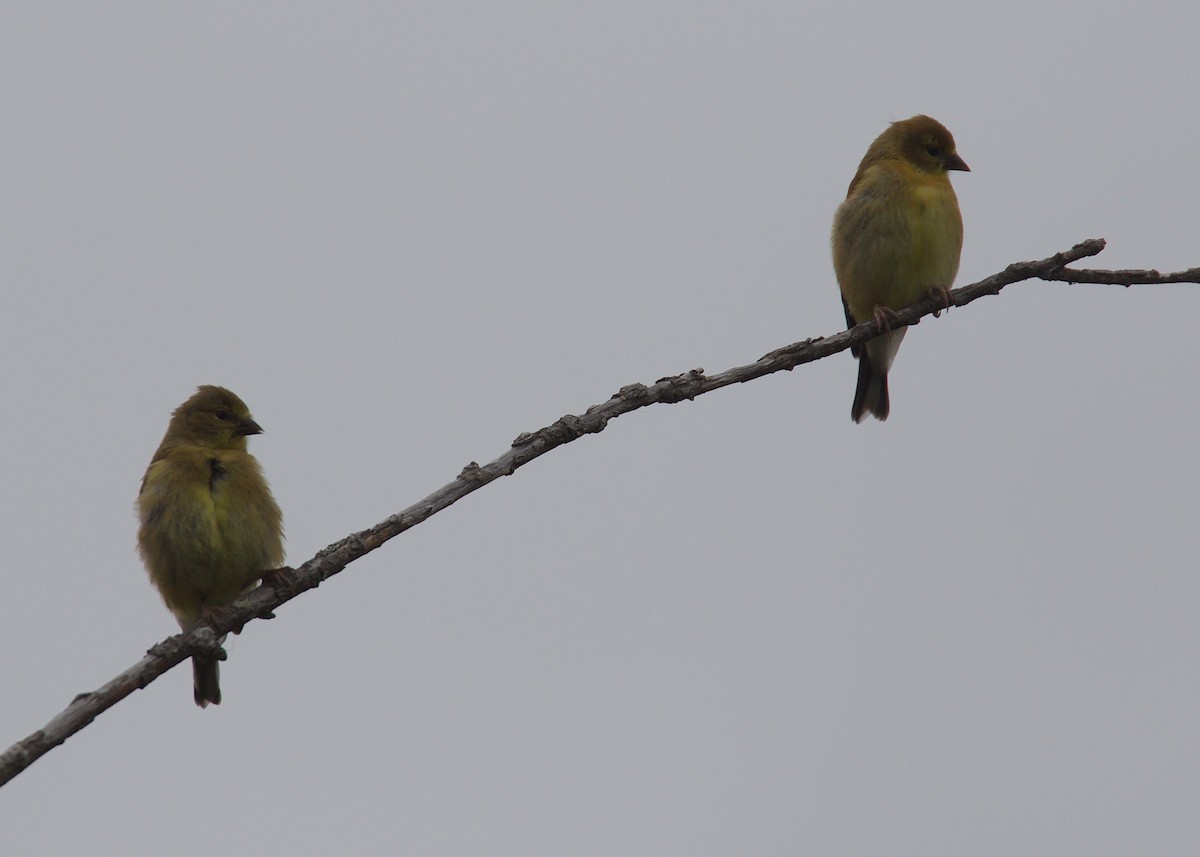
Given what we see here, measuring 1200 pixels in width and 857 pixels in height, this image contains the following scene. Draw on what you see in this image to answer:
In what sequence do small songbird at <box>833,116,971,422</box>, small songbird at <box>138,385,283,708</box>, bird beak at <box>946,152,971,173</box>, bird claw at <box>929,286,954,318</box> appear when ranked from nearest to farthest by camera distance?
small songbird at <box>138,385,283,708</box> < bird claw at <box>929,286,954,318</box> < small songbird at <box>833,116,971,422</box> < bird beak at <box>946,152,971,173</box>

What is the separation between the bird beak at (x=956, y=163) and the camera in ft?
22.7

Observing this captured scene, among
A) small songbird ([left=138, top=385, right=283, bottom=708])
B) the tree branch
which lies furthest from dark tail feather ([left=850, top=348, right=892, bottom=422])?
small songbird ([left=138, top=385, right=283, bottom=708])

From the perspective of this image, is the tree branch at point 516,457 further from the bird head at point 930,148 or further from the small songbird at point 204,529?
the bird head at point 930,148

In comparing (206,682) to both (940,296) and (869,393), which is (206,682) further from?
(869,393)

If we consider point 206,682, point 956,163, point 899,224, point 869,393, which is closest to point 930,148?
point 956,163

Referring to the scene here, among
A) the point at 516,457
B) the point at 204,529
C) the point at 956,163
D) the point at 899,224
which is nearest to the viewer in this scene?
the point at 516,457

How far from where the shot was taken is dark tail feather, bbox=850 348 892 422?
7391mm

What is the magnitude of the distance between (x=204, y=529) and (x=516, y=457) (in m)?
2.01

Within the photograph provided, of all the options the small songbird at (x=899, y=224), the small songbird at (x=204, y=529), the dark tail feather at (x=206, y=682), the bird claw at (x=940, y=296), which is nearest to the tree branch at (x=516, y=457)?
the small songbird at (x=204, y=529)

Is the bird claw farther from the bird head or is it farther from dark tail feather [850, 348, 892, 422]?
dark tail feather [850, 348, 892, 422]

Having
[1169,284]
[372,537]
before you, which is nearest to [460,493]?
[372,537]

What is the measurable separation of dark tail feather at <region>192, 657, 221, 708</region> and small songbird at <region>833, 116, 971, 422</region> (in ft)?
11.5

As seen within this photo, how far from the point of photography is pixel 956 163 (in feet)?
22.7

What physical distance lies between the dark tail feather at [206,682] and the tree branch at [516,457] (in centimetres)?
165
